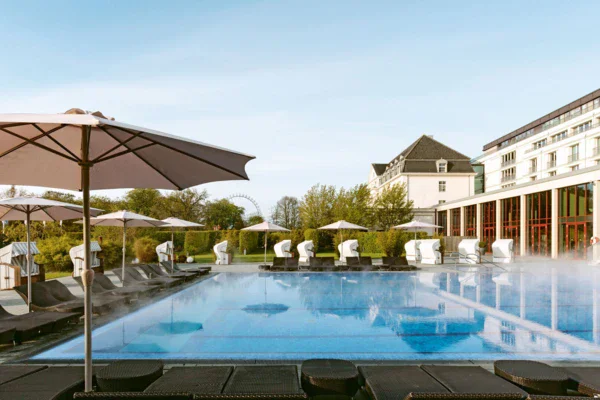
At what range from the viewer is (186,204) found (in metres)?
46.6

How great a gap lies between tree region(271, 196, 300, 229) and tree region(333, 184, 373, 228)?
636 inches

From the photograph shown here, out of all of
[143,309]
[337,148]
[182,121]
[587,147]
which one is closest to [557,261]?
[337,148]

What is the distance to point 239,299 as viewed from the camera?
1284cm

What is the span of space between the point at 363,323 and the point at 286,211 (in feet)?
156

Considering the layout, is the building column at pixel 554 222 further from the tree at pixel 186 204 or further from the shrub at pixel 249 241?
the tree at pixel 186 204

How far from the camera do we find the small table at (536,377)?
14.0ft

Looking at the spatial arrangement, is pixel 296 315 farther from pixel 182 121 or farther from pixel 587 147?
pixel 587 147

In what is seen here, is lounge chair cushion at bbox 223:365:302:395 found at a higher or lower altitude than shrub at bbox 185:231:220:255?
higher

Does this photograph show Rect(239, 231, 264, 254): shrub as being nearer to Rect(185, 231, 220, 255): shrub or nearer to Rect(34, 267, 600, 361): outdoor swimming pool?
Rect(185, 231, 220, 255): shrub

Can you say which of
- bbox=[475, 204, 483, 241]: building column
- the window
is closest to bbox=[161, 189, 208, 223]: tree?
bbox=[475, 204, 483, 241]: building column

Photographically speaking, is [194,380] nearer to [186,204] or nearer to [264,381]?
[264,381]

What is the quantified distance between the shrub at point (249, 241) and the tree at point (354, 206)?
22.3 feet

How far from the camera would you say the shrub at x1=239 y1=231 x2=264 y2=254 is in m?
31.5

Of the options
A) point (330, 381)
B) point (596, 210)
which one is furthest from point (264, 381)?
point (596, 210)
